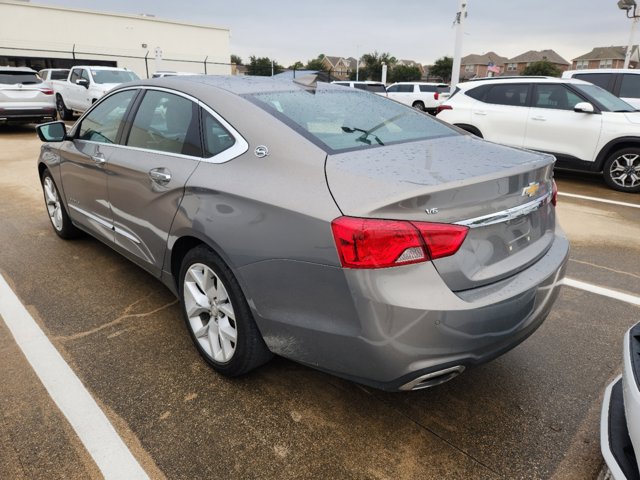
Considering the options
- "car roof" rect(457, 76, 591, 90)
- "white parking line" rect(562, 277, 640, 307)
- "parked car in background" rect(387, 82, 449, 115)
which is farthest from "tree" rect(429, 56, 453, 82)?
"white parking line" rect(562, 277, 640, 307)

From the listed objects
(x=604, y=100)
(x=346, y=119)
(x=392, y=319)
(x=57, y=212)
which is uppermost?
(x=604, y=100)

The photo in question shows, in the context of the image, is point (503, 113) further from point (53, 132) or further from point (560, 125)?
point (53, 132)

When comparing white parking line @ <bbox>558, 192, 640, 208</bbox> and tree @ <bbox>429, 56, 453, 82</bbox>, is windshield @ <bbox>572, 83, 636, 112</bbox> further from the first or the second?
tree @ <bbox>429, 56, 453, 82</bbox>

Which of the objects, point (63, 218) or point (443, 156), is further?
point (63, 218)

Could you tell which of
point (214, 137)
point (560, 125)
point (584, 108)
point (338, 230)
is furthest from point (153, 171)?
point (560, 125)

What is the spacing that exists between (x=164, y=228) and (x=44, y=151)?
2.71 metres

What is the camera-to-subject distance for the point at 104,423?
2273 mm

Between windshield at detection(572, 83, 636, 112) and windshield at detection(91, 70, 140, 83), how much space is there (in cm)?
1231

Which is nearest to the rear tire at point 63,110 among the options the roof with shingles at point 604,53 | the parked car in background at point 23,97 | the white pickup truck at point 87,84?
the white pickup truck at point 87,84

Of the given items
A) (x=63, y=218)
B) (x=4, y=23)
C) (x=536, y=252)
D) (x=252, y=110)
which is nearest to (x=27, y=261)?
(x=63, y=218)

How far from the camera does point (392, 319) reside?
180 centimetres

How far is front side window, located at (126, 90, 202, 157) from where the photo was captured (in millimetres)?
2717

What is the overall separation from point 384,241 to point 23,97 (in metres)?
14.1

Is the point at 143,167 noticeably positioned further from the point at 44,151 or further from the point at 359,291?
the point at 44,151
